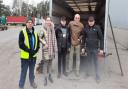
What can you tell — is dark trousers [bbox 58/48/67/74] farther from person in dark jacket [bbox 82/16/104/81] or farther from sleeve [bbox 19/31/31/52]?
sleeve [bbox 19/31/31/52]

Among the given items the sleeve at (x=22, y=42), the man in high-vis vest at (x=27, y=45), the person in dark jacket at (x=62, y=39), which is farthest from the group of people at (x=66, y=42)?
the sleeve at (x=22, y=42)

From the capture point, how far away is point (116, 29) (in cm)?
2623

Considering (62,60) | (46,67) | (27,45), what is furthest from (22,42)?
(62,60)

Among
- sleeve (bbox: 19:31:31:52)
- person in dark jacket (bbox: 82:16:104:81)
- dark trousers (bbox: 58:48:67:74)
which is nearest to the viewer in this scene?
sleeve (bbox: 19:31:31:52)

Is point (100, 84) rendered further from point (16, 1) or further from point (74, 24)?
point (16, 1)

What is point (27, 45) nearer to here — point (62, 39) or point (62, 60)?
point (62, 39)

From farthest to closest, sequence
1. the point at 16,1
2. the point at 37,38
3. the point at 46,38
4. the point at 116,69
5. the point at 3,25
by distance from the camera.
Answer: the point at 16,1
the point at 3,25
the point at 116,69
the point at 46,38
the point at 37,38

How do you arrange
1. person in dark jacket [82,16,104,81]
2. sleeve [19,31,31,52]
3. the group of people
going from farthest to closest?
person in dark jacket [82,16,104,81]
the group of people
sleeve [19,31,31,52]

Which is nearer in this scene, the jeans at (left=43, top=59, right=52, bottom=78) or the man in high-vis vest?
the man in high-vis vest

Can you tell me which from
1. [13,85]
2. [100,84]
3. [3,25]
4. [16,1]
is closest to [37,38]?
[13,85]

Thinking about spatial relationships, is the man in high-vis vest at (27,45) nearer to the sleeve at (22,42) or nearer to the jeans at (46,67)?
the sleeve at (22,42)

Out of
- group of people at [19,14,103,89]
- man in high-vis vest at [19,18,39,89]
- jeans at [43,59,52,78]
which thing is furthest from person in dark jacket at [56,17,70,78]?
man in high-vis vest at [19,18,39,89]

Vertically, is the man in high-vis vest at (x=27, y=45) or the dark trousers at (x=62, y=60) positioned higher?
the man in high-vis vest at (x=27, y=45)

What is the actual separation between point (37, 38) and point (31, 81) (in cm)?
115
